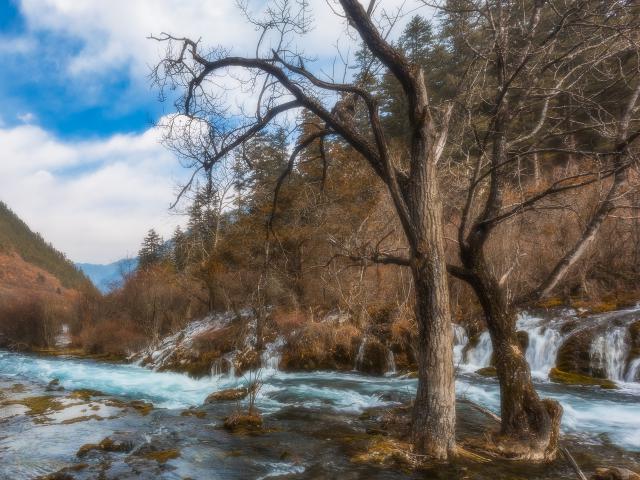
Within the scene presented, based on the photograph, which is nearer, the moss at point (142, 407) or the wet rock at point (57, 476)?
the wet rock at point (57, 476)

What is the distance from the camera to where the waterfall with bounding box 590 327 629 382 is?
11805mm

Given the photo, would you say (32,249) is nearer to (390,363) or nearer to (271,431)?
(390,363)

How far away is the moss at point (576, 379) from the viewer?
37.5 ft

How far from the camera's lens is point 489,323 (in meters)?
6.17

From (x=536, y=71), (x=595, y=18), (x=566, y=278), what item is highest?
(x=595, y=18)

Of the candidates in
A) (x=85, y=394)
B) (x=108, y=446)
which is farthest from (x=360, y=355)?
(x=108, y=446)

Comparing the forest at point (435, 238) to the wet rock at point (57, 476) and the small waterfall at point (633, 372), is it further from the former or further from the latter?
the wet rock at point (57, 476)

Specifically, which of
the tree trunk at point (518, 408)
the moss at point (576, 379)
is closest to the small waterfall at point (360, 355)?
the moss at point (576, 379)

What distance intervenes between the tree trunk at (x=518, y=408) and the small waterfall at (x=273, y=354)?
12.3 m

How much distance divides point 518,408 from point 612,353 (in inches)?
330

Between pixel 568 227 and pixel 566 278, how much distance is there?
229 centimetres

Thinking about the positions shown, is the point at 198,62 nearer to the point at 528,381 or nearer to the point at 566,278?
the point at 528,381

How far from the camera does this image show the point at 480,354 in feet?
48.4

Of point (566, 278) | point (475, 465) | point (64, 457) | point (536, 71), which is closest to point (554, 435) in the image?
point (475, 465)
